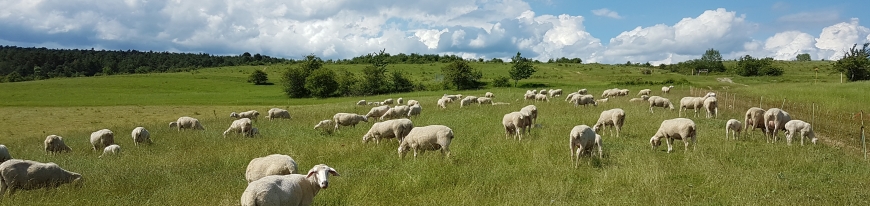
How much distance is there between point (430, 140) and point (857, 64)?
7572cm

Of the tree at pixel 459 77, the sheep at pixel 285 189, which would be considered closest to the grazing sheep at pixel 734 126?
the sheep at pixel 285 189

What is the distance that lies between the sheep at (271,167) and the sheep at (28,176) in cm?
391

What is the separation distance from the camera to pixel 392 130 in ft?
52.4

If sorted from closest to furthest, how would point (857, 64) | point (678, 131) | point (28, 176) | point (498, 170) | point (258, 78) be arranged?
1. point (28, 176)
2. point (498, 170)
3. point (678, 131)
4. point (857, 64)
5. point (258, 78)

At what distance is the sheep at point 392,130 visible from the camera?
15844mm

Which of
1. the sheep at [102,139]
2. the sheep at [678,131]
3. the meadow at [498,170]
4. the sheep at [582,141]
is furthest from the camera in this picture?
the sheep at [102,139]

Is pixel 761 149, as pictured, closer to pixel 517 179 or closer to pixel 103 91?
pixel 517 179

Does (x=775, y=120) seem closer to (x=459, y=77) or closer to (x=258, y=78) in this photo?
(x=459, y=77)

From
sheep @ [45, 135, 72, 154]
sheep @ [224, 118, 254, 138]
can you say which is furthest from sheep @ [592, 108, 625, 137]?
sheep @ [45, 135, 72, 154]

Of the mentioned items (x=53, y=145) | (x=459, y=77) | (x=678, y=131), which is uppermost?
(x=459, y=77)

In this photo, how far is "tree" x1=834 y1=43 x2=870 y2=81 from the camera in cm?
6475

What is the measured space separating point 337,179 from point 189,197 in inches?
105

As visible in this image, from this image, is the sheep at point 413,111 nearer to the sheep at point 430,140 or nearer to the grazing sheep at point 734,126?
the sheep at point 430,140

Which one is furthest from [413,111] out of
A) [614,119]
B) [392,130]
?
[614,119]
